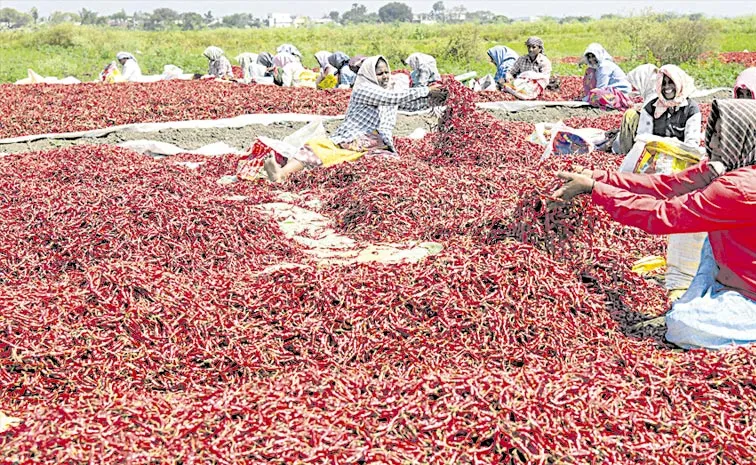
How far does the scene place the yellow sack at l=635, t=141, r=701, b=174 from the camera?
6184 mm

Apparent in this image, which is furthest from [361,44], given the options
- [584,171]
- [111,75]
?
[584,171]

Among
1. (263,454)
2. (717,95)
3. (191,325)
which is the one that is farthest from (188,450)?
(717,95)

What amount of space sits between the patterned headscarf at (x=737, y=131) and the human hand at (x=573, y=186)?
0.74 metres

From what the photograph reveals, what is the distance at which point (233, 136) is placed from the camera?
11.8 meters

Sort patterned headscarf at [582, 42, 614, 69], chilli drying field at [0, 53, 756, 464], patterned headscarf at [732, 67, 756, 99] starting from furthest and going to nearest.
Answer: patterned headscarf at [582, 42, 614, 69], patterned headscarf at [732, 67, 756, 99], chilli drying field at [0, 53, 756, 464]

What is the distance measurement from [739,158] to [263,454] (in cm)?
283

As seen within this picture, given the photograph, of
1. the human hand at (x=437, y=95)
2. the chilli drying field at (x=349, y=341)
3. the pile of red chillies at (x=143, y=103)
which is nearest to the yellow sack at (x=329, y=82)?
the pile of red chillies at (x=143, y=103)

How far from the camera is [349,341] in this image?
13.6ft

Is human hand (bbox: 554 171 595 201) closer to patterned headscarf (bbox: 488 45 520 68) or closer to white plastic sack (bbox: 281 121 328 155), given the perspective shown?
white plastic sack (bbox: 281 121 328 155)

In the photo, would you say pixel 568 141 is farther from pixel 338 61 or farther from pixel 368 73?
pixel 338 61

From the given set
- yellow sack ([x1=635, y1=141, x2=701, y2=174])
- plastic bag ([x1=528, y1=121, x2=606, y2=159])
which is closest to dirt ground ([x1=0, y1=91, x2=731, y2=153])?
plastic bag ([x1=528, y1=121, x2=606, y2=159])

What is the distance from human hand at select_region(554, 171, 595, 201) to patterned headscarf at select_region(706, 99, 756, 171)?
2.43ft

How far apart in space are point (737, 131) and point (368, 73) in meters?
5.53

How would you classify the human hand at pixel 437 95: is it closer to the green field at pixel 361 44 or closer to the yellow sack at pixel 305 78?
the yellow sack at pixel 305 78
